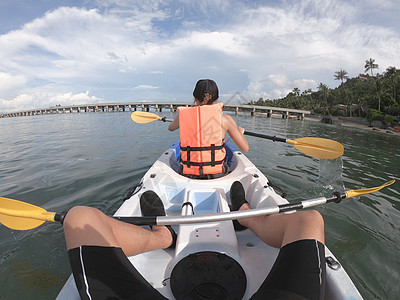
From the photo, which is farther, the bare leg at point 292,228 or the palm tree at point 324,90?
the palm tree at point 324,90

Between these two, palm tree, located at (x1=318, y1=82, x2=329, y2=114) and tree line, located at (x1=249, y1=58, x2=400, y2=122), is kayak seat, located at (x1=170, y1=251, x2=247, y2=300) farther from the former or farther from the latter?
palm tree, located at (x1=318, y1=82, x2=329, y2=114)

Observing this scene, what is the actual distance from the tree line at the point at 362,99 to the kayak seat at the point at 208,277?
Answer: 33.4 metres

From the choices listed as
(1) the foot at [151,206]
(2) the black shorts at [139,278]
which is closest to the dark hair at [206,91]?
(1) the foot at [151,206]

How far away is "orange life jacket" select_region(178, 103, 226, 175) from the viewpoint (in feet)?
9.12

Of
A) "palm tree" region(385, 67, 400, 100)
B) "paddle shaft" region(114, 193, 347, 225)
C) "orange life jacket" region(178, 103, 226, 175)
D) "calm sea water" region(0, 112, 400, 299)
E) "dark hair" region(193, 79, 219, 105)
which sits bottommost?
"calm sea water" region(0, 112, 400, 299)

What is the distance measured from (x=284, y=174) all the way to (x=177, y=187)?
11.0 ft

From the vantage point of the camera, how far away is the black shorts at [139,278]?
40.3 inches

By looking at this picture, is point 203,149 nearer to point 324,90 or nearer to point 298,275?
point 298,275

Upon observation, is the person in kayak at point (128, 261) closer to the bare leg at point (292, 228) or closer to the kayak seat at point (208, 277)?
the bare leg at point (292, 228)

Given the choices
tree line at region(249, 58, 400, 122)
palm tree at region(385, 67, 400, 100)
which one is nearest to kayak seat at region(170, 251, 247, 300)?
tree line at region(249, 58, 400, 122)

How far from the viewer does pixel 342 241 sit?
2715 mm

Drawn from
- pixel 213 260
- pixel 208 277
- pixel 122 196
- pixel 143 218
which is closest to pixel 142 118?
pixel 122 196

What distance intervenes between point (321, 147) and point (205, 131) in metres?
2.50

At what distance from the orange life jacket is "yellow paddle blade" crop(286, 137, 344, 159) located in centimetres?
207
